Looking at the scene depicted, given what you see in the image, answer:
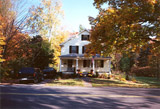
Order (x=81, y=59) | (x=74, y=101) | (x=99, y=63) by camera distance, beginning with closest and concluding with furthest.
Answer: (x=74, y=101)
(x=81, y=59)
(x=99, y=63)

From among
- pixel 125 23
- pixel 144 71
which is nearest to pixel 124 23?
pixel 125 23

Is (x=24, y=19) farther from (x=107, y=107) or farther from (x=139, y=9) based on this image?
(x=107, y=107)

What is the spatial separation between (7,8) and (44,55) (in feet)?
39.4

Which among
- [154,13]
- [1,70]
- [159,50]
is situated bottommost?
[1,70]

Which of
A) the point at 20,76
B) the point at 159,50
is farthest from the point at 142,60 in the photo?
the point at 20,76

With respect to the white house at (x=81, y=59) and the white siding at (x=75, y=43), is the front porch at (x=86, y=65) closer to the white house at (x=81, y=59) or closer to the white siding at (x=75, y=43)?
the white house at (x=81, y=59)

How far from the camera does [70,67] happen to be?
97.6ft

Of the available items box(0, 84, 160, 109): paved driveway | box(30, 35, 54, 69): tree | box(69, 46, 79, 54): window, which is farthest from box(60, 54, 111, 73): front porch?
box(0, 84, 160, 109): paved driveway

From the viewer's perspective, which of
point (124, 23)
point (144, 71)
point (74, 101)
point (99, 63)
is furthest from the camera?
point (144, 71)

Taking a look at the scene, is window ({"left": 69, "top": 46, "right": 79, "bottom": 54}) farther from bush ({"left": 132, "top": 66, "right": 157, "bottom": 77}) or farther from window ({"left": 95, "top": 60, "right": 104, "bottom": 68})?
bush ({"left": 132, "top": 66, "right": 157, "bottom": 77})

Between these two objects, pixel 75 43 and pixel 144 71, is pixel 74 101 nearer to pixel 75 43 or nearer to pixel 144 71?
pixel 75 43

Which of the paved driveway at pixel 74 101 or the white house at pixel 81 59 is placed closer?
the paved driveway at pixel 74 101

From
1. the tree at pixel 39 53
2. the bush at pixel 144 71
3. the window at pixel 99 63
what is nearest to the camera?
the tree at pixel 39 53

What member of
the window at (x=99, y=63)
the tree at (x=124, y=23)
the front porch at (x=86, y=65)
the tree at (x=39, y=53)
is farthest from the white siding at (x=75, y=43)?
the tree at (x=124, y=23)
